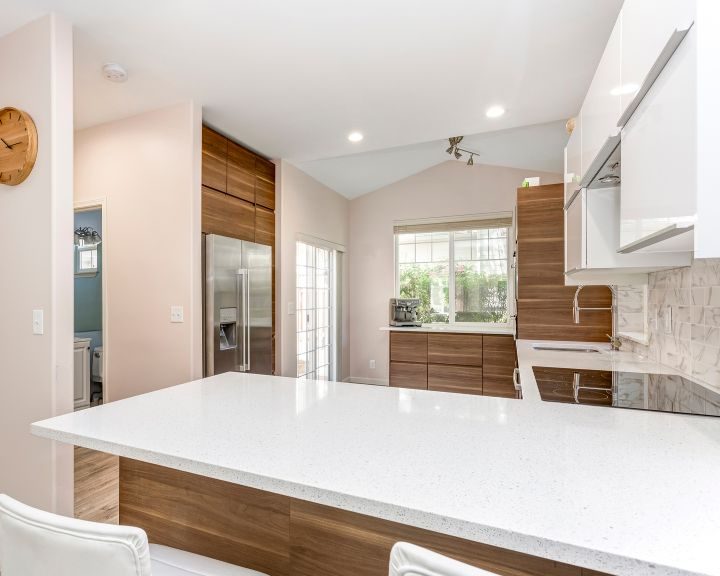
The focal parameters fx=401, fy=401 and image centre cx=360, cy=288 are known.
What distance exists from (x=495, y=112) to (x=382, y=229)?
2.66m

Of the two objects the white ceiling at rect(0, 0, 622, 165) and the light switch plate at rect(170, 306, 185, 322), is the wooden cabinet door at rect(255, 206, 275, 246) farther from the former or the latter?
the light switch plate at rect(170, 306, 185, 322)

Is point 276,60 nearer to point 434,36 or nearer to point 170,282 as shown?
point 434,36

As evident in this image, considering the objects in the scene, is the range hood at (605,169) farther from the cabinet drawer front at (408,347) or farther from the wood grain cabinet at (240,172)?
the cabinet drawer front at (408,347)

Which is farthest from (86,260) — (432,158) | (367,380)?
(432,158)

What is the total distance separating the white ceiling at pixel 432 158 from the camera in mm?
3855

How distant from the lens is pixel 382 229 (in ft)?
17.8

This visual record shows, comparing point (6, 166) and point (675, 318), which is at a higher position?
point (6, 166)

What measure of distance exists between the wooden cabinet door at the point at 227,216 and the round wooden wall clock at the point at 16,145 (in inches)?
45.6

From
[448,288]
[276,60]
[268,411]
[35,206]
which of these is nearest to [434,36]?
[276,60]

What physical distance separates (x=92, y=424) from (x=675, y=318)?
234cm

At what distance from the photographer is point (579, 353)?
2.64m

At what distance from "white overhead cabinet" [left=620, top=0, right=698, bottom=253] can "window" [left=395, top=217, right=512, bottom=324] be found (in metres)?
3.80

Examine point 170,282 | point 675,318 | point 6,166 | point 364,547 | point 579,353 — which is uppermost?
point 6,166

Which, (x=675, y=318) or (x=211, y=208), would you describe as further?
(x=211, y=208)
